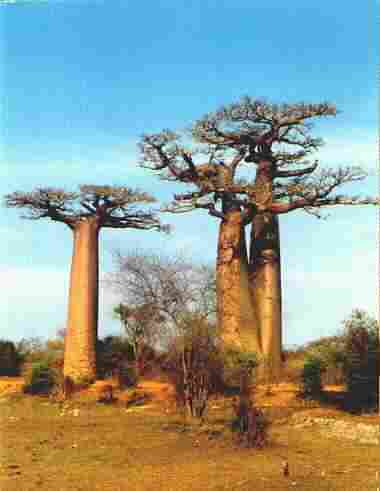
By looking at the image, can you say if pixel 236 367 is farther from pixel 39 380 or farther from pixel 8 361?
pixel 8 361

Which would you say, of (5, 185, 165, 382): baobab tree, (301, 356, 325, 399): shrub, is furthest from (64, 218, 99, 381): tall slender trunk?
→ (301, 356, 325, 399): shrub

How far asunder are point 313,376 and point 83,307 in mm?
5549

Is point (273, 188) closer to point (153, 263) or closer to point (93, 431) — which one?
point (153, 263)

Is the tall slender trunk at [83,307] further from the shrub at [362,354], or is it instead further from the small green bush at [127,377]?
the shrub at [362,354]

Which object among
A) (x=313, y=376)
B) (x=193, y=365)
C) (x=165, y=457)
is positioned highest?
(x=193, y=365)

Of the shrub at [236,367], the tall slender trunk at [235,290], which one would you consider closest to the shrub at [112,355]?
the tall slender trunk at [235,290]

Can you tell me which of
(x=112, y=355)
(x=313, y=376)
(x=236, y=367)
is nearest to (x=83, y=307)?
(x=112, y=355)

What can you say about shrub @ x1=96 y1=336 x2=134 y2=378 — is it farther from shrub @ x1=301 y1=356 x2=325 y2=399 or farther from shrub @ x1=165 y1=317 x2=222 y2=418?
shrub @ x1=165 y1=317 x2=222 y2=418

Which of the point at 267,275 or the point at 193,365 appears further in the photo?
the point at 267,275

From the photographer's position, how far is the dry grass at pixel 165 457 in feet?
19.1

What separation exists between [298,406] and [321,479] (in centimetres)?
581

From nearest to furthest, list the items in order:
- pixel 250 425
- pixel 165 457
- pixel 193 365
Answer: pixel 165 457 < pixel 250 425 < pixel 193 365

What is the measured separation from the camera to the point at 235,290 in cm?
1443

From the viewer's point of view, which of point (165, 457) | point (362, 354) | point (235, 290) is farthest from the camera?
point (235, 290)
